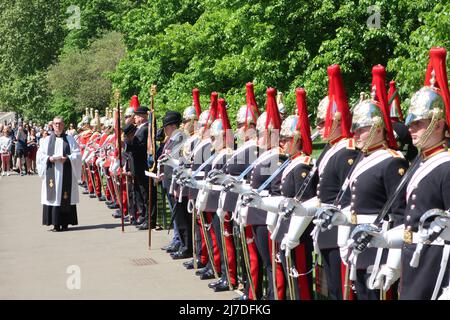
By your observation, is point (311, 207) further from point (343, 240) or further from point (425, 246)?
point (425, 246)

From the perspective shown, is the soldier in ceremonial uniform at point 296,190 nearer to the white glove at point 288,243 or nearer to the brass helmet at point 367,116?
the white glove at point 288,243

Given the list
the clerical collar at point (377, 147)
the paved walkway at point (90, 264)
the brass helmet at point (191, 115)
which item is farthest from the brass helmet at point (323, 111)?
the brass helmet at point (191, 115)

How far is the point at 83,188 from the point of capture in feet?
82.5

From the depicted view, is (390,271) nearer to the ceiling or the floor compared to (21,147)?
nearer to the ceiling

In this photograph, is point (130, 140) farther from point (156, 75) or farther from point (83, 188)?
point (156, 75)

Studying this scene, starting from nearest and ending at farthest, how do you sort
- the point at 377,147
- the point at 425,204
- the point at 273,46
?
the point at 425,204, the point at 377,147, the point at 273,46

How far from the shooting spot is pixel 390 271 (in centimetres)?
563

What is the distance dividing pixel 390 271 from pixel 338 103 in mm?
1689

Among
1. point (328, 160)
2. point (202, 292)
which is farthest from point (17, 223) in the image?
point (328, 160)

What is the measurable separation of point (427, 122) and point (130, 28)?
3135 cm

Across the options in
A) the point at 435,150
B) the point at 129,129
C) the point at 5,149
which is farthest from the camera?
the point at 5,149

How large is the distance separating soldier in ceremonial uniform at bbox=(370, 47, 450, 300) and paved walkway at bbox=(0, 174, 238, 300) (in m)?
3.88

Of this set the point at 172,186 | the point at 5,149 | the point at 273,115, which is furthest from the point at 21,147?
the point at 273,115

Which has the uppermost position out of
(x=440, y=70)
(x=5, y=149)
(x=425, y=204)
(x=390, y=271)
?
(x=440, y=70)
